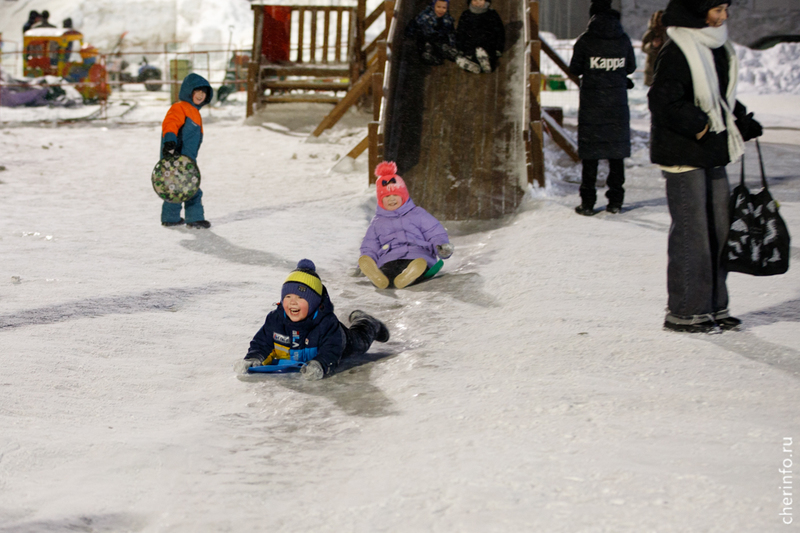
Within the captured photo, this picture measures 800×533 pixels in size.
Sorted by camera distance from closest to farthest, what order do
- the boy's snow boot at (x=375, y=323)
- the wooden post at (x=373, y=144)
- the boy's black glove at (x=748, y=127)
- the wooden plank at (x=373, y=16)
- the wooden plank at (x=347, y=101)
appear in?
the boy's black glove at (x=748, y=127), the boy's snow boot at (x=375, y=323), the wooden post at (x=373, y=144), the wooden plank at (x=347, y=101), the wooden plank at (x=373, y=16)

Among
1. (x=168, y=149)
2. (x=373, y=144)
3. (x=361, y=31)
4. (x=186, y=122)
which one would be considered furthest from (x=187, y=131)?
(x=361, y=31)

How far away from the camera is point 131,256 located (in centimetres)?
568

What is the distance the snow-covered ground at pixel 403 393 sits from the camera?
90.7 inches

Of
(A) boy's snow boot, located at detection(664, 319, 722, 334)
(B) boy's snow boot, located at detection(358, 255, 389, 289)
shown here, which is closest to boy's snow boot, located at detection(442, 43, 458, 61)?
(B) boy's snow boot, located at detection(358, 255, 389, 289)

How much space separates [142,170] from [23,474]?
753cm

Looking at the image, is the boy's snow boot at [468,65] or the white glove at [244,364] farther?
the boy's snow boot at [468,65]

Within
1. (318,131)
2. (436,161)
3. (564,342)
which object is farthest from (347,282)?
(318,131)

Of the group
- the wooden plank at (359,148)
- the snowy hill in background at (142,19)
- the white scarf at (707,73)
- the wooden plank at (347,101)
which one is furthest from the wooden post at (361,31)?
the snowy hill in background at (142,19)

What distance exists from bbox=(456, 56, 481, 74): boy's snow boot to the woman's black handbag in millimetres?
5726

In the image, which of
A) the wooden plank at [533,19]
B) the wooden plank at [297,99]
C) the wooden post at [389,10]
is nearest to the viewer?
the wooden plank at [533,19]

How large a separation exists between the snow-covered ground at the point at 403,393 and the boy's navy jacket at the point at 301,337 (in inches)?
5.5

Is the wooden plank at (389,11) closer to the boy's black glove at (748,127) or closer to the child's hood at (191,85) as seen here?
the child's hood at (191,85)

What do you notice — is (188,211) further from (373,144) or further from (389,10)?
(389,10)

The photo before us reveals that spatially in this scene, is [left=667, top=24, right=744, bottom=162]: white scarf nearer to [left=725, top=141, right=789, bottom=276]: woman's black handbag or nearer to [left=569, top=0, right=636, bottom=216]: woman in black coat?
[left=725, top=141, right=789, bottom=276]: woman's black handbag
